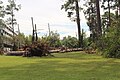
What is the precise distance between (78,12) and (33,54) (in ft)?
82.4

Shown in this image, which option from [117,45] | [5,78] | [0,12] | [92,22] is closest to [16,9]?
[0,12]

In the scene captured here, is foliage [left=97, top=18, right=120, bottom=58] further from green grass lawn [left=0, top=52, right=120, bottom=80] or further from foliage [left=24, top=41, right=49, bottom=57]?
green grass lawn [left=0, top=52, right=120, bottom=80]

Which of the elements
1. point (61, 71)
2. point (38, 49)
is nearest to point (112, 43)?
point (38, 49)

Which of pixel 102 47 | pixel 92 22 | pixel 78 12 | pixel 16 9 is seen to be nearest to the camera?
pixel 102 47

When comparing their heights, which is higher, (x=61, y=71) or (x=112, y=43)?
(x=112, y=43)

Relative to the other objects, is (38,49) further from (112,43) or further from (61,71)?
(61,71)

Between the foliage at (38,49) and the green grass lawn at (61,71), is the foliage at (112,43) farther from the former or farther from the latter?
the green grass lawn at (61,71)

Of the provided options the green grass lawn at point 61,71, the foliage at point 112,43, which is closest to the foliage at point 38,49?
the foliage at point 112,43

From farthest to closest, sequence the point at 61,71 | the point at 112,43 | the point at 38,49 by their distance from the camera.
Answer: the point at 38,49, the point at 112,43, the point at 61,71

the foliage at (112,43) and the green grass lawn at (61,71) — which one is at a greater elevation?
the foliage at (112,43)

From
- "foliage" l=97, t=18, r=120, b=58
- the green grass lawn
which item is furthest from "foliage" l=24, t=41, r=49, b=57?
the green grass lawn

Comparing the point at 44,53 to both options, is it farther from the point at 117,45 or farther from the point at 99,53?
the point at 117,45

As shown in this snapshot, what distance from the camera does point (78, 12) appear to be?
54.7 meters

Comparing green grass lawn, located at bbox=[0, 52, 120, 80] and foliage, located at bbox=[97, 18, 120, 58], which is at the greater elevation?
foliage, located at bbox=[97, 18, 120, 58]
